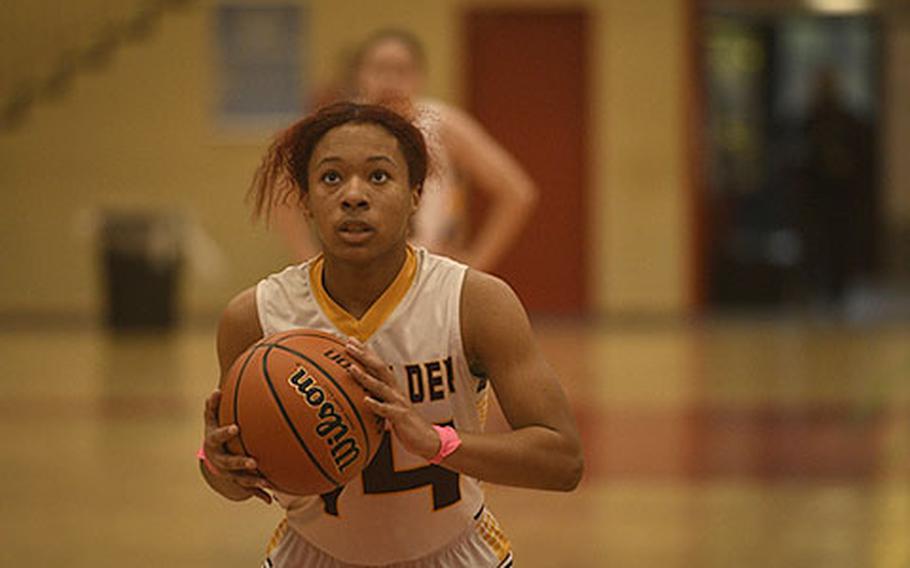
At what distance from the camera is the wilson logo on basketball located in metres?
2.93

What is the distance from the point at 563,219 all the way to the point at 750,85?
102 inches

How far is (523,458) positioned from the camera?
303cm

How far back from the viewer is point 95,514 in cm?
704

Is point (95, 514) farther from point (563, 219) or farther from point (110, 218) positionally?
point (563, 219)

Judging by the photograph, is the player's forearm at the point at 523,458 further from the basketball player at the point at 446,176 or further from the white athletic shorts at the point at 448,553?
the basketball player at the point at 446,176

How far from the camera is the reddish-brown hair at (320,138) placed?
316 cm

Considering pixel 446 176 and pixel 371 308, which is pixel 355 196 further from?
pixel 446 176

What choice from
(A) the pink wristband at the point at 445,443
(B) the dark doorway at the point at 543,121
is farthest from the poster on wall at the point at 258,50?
(A) the pink wristband at the point at 445,443

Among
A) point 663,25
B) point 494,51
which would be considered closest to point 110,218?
point 494,51

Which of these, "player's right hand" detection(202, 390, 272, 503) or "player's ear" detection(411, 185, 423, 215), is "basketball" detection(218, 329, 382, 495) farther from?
"player's ear" detection(411, 185, 423, 215)

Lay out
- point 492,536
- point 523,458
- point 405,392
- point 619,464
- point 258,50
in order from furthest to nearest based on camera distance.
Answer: point 258,50
point 619,464
point 492,536
point 405,392
point 523,458

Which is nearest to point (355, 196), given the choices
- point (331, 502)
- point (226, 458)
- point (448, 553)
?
point (226, 458)

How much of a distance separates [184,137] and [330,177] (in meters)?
14.6

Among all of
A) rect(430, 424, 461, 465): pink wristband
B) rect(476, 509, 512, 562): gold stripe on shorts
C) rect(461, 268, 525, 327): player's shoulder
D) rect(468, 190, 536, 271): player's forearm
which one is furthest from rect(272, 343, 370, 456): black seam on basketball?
rect(468, 190, 536, 271): player's forearm
